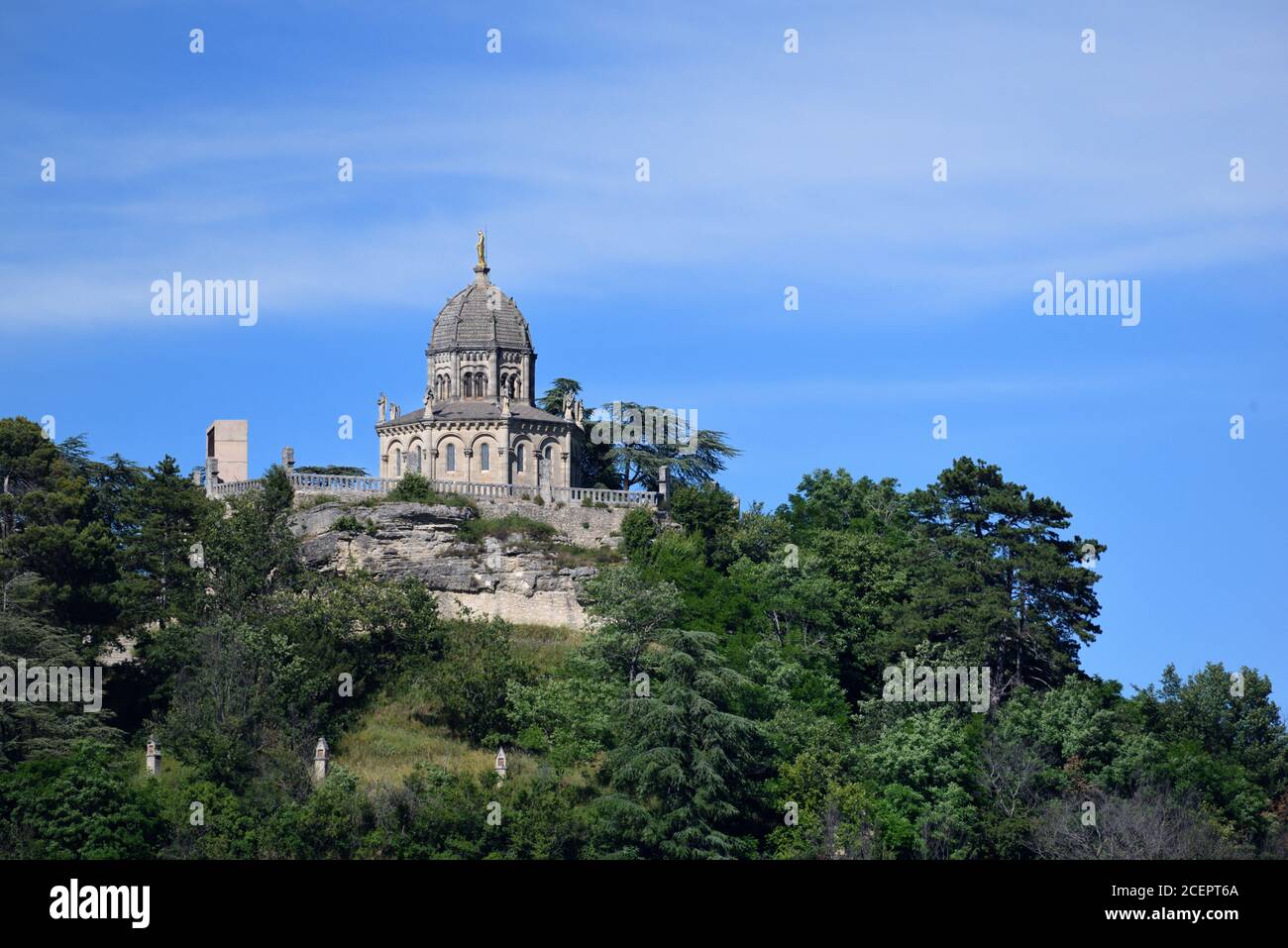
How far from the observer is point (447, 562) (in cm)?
9619

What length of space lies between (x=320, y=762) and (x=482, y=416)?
21190 mm

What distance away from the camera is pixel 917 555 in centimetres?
9731

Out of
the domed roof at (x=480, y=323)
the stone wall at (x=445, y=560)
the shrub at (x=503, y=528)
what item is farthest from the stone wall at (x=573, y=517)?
the domed roof at (x=480, y=323)

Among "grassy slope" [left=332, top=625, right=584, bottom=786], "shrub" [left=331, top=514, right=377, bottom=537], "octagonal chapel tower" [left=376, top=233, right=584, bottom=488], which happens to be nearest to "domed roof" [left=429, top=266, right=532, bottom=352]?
"octagonal chapel tower" [left=376, top=233, right=584, bottom=488]

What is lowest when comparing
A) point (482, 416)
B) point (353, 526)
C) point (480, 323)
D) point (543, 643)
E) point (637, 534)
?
point (543, 643)

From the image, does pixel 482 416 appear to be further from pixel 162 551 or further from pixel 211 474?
pixel 162 551

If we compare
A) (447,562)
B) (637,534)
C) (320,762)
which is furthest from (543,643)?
(320,762)

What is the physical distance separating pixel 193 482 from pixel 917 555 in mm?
25087

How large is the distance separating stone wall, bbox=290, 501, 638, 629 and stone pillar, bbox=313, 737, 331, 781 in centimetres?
1150

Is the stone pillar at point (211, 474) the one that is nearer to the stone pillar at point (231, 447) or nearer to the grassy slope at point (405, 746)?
the stone pillar at point (231, 447)

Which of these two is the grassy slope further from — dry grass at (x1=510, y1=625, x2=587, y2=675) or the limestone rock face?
the limestone rock face
